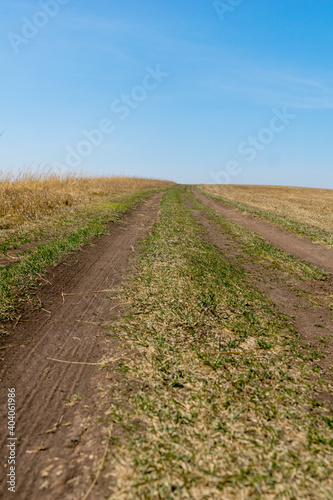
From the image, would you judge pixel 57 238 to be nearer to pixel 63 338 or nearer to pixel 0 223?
pixel 0 223

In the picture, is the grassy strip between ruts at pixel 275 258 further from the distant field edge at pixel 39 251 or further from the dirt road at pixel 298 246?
the distant field edge at pixel 39 251

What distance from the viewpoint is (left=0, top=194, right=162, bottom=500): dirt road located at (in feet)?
6.79

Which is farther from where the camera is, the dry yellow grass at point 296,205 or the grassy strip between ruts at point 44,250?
the dry yellow grass at point 296,205

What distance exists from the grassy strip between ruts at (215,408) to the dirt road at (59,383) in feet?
0.81

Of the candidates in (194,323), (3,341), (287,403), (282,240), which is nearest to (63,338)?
(3,341)

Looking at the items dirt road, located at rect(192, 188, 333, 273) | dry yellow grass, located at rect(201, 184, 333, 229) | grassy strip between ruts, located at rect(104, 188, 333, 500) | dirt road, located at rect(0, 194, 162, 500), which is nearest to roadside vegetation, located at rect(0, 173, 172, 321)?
dirt road, located at rect(0, 194, 162, 500)

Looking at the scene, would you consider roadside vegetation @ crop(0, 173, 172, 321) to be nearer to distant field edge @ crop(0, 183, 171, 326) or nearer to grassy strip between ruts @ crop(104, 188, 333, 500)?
distant field edge @ crop(0, 183, 171, 326)

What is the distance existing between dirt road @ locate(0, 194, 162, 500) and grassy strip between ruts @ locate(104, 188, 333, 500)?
25 centimetres

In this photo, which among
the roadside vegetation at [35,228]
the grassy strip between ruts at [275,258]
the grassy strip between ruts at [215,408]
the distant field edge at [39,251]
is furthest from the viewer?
the grassy strip between ruts at [275,258]

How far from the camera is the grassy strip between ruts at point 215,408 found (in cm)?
197

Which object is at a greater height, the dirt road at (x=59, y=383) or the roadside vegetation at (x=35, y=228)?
the roadside vegetation at (x=35, y=228)

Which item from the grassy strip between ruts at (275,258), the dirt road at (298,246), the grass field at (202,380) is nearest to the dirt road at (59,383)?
the grass field at (202,380)

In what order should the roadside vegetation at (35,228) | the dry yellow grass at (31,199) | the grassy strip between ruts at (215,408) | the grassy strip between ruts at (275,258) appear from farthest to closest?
the dry yellow grass at (31,199), the grassy strip between ruts at (275,258), the roadside vegetation at (35,228), the grassy strip between ruts at (215,408)

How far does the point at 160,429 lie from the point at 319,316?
3.44m
